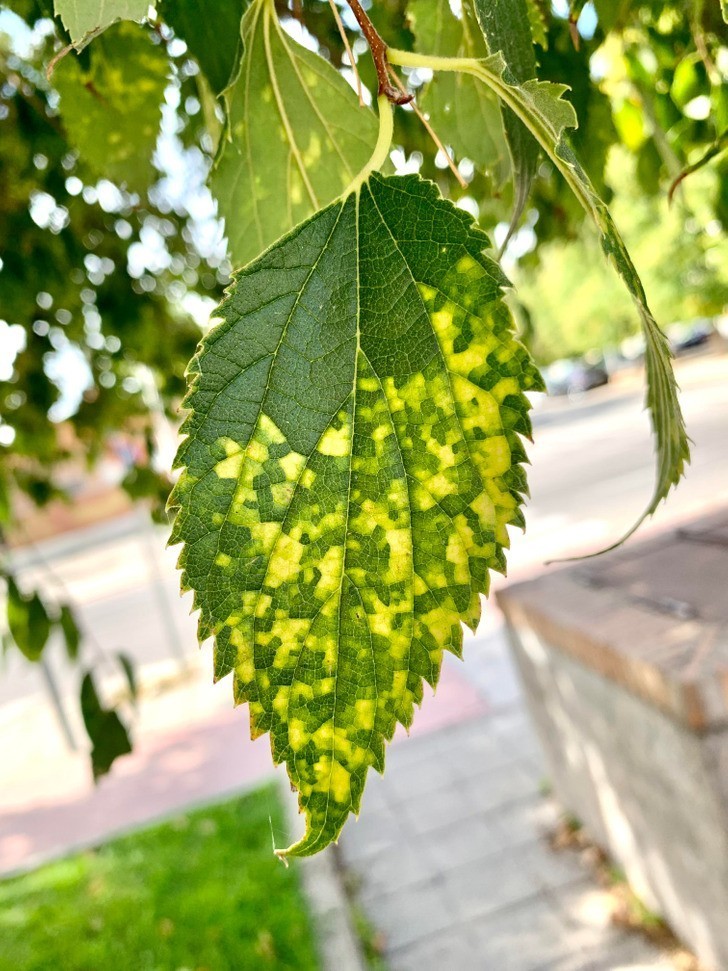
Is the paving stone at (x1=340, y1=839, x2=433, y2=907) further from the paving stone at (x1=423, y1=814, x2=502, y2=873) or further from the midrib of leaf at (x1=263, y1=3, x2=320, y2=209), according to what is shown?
the midrib of leaf at (x1=263, y1=3, x2=320, y2=209)

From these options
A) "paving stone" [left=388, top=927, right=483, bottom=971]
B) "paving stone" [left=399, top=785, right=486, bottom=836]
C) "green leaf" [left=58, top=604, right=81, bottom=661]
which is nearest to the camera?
"green leaf" [left=58, top=604, right=81, bottom=661]

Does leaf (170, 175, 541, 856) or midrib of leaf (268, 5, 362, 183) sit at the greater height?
midrib of leaf (268, 5, 362, 183)

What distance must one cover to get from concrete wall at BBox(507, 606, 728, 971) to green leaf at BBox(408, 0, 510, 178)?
196cm

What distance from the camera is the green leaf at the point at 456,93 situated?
695 millimetres

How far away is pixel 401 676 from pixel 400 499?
0.27 ft

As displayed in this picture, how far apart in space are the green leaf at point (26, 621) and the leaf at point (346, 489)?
59.9 inches

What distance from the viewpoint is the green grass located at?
3.36 meters

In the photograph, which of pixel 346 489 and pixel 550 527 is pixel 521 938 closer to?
pixel 346 489

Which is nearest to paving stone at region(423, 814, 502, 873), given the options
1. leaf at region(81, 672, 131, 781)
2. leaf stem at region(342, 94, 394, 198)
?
leaf at region(81, 672, 131, 781)

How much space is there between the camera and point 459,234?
1.38ft

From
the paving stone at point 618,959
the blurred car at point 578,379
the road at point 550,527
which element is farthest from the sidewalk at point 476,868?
the blurred car at point 578,379

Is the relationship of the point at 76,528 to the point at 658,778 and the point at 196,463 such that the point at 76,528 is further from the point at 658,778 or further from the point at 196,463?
the point at 196,463

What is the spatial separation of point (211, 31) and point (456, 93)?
0.20 metres

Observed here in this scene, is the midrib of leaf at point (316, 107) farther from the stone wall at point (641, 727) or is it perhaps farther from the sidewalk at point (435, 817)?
the sidewalk at point (435, 817)
